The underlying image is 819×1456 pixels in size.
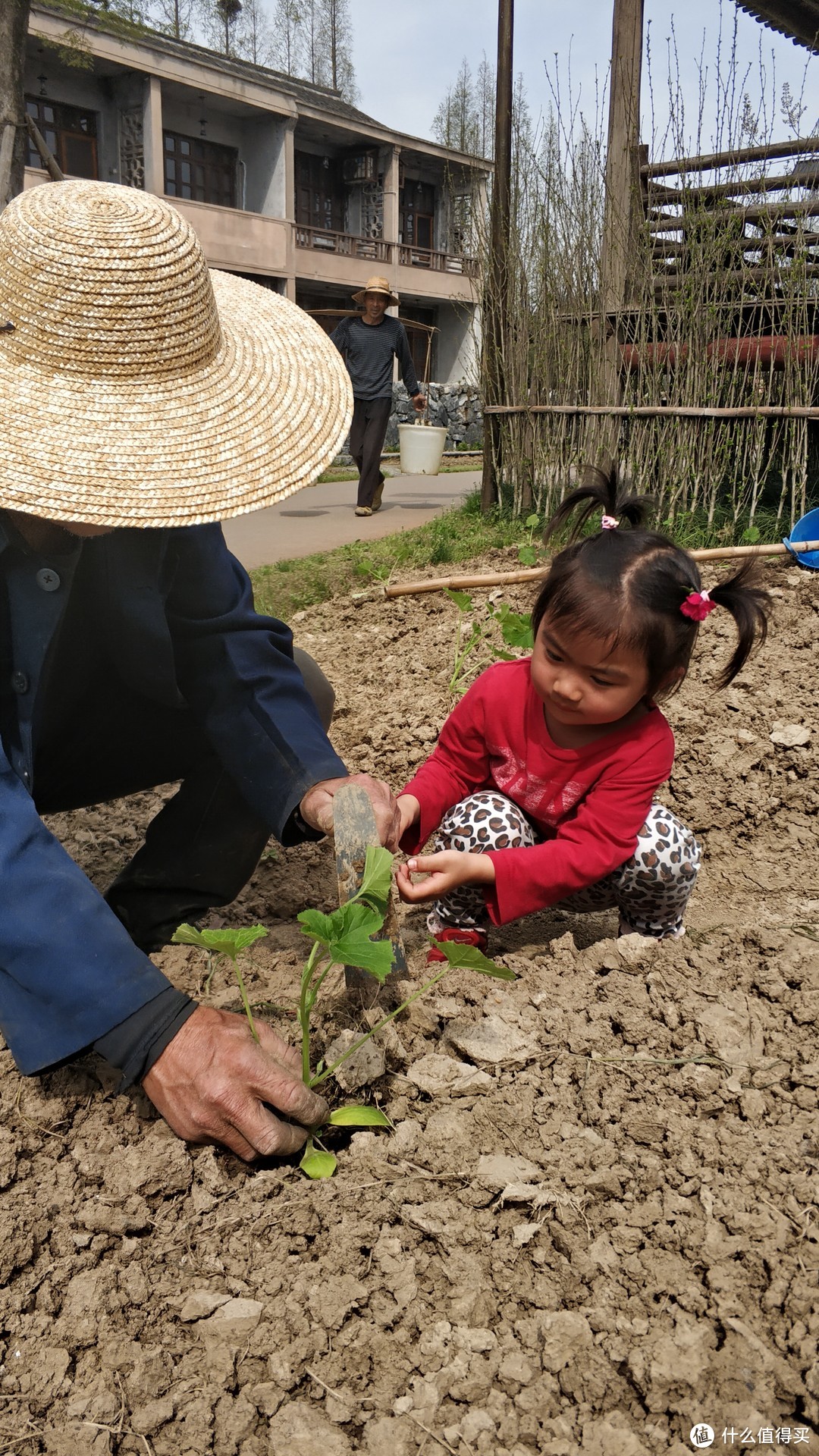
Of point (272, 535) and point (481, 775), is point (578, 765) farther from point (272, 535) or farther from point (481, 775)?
point (272, 535)

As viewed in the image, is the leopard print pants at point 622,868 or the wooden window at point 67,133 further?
the wooden window at point 67,133

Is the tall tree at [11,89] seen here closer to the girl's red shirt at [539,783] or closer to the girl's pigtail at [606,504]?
the girl's pigtail at [606,504]

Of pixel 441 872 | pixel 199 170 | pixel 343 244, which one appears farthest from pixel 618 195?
pixel 343 244

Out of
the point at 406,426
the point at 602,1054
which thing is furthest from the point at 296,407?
the point at 406,426

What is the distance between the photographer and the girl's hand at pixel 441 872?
1.98 metres

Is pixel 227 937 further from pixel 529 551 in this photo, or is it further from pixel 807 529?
pixel 807 529

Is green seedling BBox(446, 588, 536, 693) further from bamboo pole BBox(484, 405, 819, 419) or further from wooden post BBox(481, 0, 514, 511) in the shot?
wooden post BBox(481, 0, 514, 511)

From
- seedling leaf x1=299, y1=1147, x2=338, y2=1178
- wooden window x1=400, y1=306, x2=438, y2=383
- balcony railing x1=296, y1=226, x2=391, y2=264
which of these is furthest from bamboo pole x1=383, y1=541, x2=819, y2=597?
wooden window x1=400, y1=306, x2=438, y2=383

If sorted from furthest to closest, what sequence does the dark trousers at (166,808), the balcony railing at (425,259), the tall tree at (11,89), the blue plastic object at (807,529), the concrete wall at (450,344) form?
1. the concrete wall at (450,344)
2. the balcony railing at (425,259)
3. the tall tree at (11,89)
4. the blue plastic object at (807,529)
5. the dark trousers at (166,808)

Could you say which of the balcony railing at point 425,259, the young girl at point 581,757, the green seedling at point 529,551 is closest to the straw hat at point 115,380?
the young girl at point 581,757

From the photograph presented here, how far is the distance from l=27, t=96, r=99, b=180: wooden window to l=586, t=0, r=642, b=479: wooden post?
14.7 metres

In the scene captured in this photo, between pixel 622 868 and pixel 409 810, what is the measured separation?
0.47 metres

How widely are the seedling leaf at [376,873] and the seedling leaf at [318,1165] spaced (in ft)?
1.24

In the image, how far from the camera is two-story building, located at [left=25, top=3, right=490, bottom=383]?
18.3 metres
